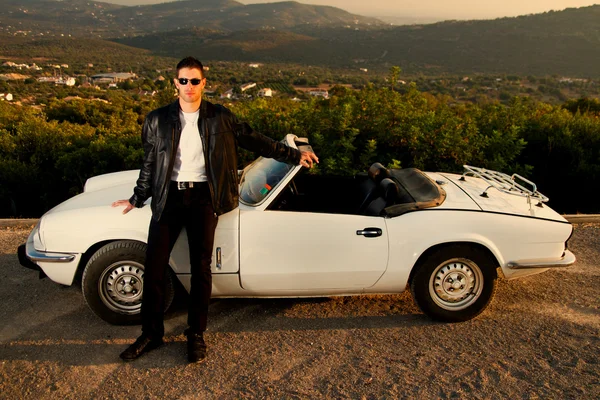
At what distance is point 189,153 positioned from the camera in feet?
11.7

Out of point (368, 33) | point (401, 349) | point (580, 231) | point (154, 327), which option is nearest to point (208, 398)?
point (154, 327)

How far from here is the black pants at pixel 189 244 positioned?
11.7ft

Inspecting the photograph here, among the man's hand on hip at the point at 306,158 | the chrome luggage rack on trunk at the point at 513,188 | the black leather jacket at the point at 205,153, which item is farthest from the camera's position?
the chrome luggage rack on trunk at the point at 513,188

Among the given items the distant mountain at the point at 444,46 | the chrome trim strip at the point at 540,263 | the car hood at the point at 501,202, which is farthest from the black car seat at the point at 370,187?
the distant mountain at the point at 444,46

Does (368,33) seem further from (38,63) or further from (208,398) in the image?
(208,398)

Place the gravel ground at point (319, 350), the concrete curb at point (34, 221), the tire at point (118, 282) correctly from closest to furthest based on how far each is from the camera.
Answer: the gravel ground at point (319, 350)
the tire at point (118, 282)
the concrete curb at point (34, 221)

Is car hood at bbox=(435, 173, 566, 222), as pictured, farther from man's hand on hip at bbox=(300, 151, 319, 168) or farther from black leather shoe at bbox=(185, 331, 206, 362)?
black leather shoe at bbox=(185, 331, 206, 362)

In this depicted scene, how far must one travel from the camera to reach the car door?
3865mm

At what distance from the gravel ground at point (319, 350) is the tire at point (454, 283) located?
150mm

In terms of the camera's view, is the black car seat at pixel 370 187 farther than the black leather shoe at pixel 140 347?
Yes

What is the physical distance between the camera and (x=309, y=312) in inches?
173

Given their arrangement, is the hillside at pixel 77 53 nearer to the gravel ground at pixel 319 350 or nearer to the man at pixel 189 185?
the gravel ground at pixel 319 350

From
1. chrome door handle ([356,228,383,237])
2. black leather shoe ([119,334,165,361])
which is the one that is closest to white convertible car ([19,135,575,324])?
chrome door handle ([356,228,383,237])

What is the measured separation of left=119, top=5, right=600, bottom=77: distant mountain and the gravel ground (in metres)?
81.6
